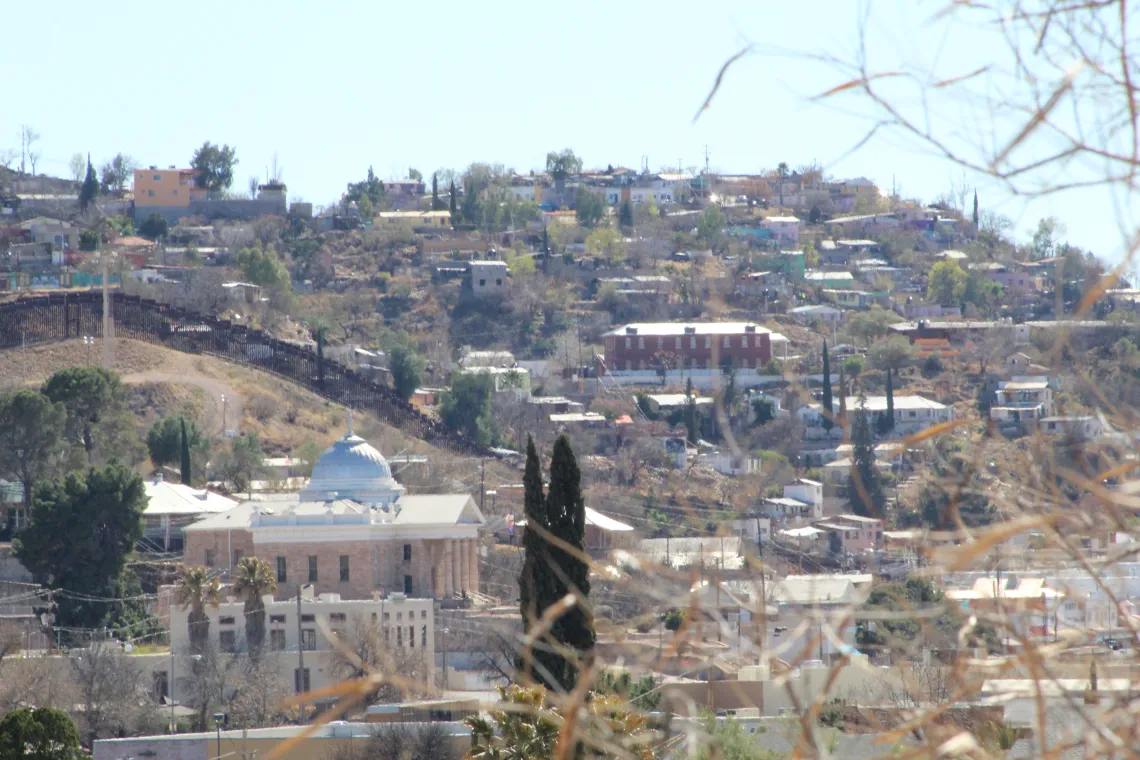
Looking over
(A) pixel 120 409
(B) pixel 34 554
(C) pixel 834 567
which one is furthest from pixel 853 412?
(B) pixel 34 554

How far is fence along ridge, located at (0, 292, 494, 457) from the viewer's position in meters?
65.2

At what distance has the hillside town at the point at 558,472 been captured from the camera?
559cm

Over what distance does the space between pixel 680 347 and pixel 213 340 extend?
75.2ft

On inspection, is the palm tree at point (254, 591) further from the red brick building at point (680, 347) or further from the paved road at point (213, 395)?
the red brick building at point (680, 347)

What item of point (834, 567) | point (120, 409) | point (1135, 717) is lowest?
point (834, 567)

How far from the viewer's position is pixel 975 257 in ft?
342

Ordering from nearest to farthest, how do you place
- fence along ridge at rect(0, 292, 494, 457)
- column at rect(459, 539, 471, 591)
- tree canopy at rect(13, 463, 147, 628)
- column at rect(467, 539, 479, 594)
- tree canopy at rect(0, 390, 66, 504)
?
tree canopy at rect(13, 463, 147, 628) → column at rect(459, 539, 471, 591) → column at rect(467, 539, 479, 594) → tree canopy at rect(0, 390, 66, 504) → fence along ridge at rect(0, 292, 494, 457)

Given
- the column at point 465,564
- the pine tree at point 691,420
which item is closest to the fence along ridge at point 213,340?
the pine tree at point 691,420

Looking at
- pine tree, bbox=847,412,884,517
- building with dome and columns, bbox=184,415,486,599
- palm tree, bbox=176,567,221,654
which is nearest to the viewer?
palm tree, bbox=176,567,221,654

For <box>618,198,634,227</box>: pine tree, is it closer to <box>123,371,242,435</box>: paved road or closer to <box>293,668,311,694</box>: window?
<box>123,371,242,435</box>: paved road

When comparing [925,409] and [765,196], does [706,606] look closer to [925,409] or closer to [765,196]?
[925,409]

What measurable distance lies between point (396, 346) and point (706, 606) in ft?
234

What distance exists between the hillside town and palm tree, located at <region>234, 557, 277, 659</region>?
0.28 feet

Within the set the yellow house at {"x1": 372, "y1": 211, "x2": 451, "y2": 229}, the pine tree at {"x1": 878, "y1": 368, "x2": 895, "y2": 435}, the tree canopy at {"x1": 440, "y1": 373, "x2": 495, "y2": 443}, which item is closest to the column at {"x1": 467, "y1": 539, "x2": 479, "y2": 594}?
the tree canopy at {"x1": 440, "y1": 373, "x2": 495, "y2": 443}
